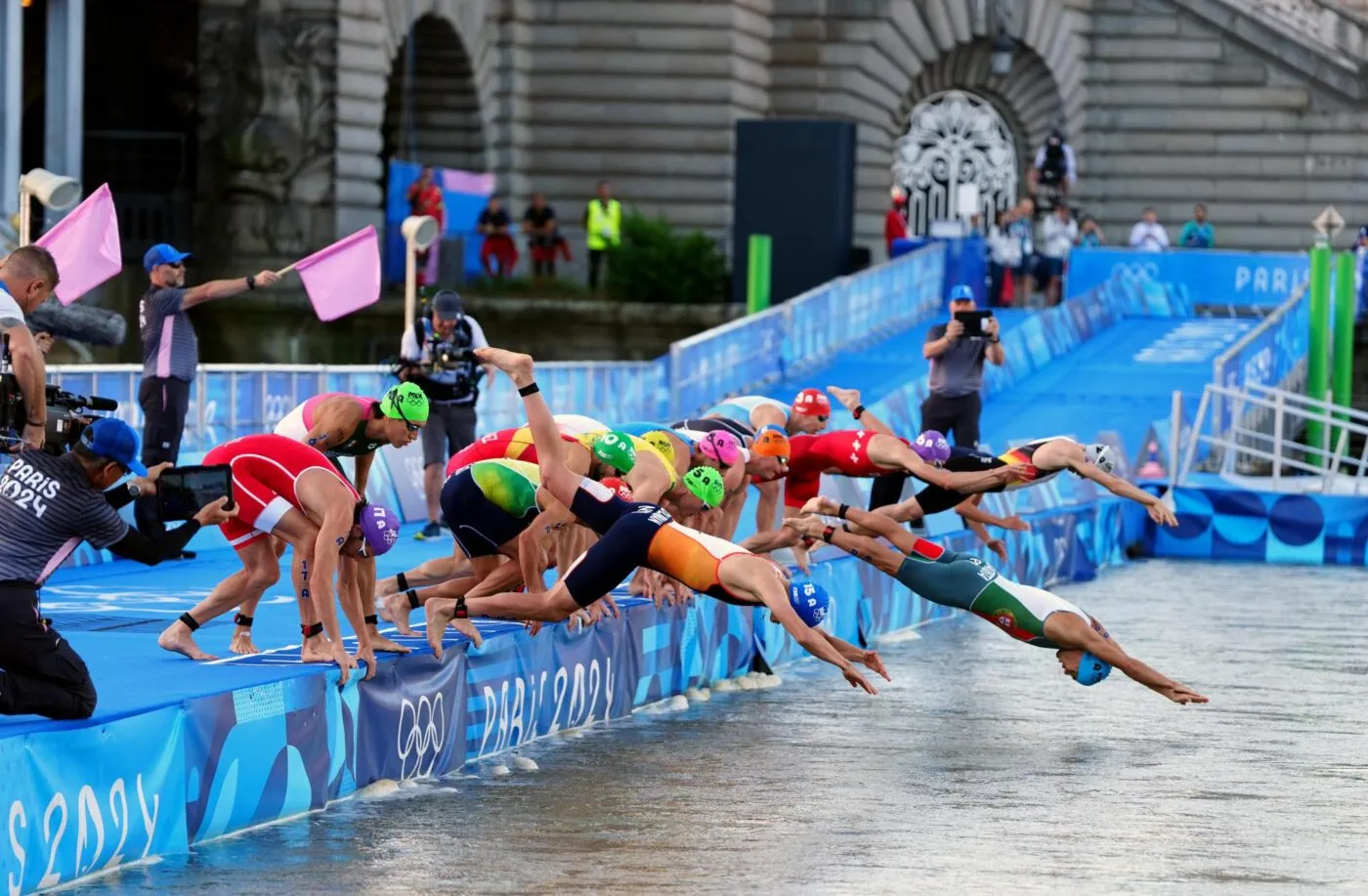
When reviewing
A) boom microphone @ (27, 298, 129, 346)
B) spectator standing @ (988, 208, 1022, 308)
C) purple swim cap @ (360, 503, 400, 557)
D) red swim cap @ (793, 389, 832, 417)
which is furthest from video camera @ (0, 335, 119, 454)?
spectator standing @ (988, 208, 1022, 308)

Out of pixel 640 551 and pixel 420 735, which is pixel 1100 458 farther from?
pixel 420 735

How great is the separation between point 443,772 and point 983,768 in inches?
104

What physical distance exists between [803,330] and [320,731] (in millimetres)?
21106

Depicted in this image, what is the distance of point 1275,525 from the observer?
82.8ft

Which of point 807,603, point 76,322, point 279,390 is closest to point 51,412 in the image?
point 76,322

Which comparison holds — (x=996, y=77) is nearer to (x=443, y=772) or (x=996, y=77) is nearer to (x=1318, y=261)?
(x=1318, y=261)

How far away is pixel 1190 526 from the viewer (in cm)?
2536

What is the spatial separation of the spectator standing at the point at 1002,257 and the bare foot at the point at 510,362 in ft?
80.4

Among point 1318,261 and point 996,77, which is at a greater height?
point 996,77

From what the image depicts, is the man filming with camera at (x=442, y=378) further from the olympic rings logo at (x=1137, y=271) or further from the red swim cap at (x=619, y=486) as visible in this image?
the olympic rings logo at (x=1137, y=271)

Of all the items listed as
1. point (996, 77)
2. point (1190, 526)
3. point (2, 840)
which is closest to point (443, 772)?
point (2, 840)

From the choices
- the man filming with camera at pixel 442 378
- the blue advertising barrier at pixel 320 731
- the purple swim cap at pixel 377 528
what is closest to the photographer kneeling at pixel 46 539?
the blue advertising barrier at pixel 320 731

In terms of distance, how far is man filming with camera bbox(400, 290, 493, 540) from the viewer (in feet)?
57.2

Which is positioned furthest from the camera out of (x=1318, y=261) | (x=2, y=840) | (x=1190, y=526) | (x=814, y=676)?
(x=1318, y=261)
